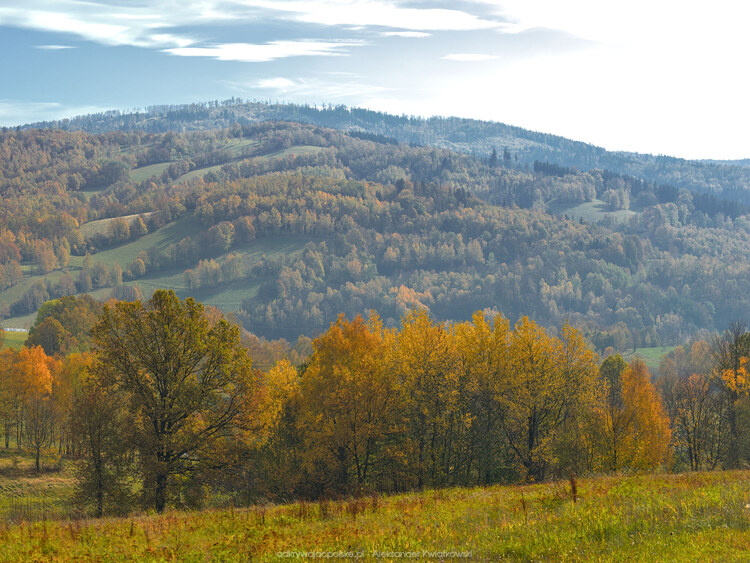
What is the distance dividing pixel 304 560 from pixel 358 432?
72.1ft

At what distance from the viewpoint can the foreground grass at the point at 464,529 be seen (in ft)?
43.9

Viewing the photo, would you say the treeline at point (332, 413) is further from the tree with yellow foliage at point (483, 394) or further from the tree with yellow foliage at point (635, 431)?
the tree with yellow foliage at point (635, 431)

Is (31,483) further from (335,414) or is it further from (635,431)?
(635,431)

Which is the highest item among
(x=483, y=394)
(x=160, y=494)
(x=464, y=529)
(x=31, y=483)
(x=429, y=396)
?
(x=464, y=529)

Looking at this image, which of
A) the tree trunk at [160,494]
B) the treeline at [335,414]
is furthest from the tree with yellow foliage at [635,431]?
the tree trunk at [160,494]

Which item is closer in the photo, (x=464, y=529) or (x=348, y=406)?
(x=464, y=529)

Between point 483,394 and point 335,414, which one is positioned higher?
point 483,394

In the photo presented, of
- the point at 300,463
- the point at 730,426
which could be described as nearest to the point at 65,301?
the point at 300,463

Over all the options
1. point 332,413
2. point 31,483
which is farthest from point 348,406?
point 31,483

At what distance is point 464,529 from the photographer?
53.5 feet

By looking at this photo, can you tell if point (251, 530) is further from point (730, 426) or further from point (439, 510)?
point (730, 426)

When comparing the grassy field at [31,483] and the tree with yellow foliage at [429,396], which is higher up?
the tree with yellow foliage at [429,396]

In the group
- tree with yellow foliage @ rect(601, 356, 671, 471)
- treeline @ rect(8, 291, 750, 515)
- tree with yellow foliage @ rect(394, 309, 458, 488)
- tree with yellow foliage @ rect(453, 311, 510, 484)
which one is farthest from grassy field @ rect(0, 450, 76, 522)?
tree with yellow foliage @ rect(601, 356, 671, 471)

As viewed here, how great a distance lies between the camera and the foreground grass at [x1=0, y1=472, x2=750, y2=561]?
1338 cm
